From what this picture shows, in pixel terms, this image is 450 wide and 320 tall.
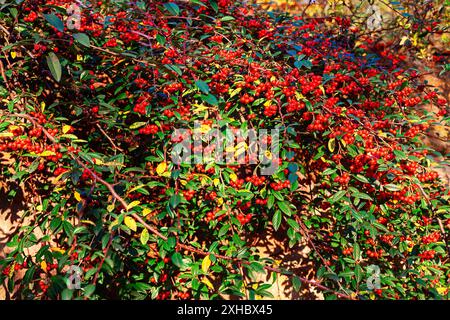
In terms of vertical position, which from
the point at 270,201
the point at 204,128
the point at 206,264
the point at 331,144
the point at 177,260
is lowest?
the point at 206,264

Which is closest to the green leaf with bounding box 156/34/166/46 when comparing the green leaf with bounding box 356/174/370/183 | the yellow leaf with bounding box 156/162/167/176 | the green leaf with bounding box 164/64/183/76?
Result: the green leaf with bounding box 164/64/183/76

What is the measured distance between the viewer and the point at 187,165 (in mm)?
2100

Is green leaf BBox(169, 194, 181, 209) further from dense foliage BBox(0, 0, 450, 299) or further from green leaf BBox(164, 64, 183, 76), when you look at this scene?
green leaf BBox(164, 64, 183, 76)

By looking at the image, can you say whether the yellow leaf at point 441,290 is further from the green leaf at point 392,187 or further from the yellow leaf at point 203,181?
the yellow leaf at point 203,181

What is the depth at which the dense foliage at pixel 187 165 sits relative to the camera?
6.47ft

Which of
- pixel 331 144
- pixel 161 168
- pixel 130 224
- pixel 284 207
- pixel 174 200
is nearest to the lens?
pixel 130 224

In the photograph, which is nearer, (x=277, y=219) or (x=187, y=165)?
(x=187, y=165)

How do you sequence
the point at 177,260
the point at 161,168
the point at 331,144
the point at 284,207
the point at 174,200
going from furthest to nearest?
the point at 331,144, the point at 284,207, the point at 161,168, the point at 174,200, the point at 177,260

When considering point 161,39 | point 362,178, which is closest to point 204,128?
point 161,39

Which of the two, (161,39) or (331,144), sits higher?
(161,39)

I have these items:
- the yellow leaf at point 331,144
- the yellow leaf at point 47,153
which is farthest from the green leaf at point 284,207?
the yellow leaf at point 47,153

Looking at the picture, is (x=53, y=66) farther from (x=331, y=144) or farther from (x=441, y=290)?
(x=441, y=290)

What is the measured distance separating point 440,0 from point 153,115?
355cm

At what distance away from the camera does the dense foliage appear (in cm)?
197
